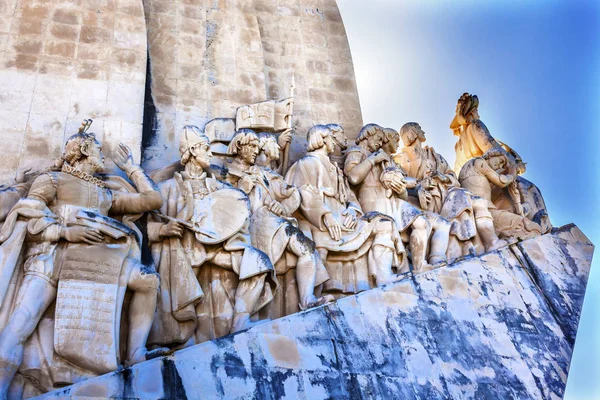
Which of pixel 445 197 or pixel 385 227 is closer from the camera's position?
pixel 385 227

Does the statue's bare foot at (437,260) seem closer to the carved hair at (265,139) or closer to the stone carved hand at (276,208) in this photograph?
the stone carved hand at (276,208)

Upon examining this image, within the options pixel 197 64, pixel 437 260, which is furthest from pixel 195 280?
pixel 197 64

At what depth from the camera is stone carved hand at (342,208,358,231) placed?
11.0 metres

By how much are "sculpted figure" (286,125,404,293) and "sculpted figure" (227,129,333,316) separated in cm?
22

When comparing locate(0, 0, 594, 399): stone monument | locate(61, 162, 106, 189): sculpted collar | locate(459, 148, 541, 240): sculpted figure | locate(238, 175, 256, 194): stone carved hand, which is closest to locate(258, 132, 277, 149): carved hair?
locate(0, 0, 594, 399): stone monument

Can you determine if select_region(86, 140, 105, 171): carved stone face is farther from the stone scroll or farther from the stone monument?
the stone scroll

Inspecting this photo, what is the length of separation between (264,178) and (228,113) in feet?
5.28

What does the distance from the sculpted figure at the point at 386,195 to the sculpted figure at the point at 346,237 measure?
1.24 feet

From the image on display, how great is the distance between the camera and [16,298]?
866 centimetres

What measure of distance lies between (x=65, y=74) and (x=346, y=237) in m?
3.70

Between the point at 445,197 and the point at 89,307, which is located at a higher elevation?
the point at 445,197

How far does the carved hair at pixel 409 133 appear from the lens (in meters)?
13.1

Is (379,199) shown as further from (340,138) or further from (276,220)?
(276,220)

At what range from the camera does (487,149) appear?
13281 mm
